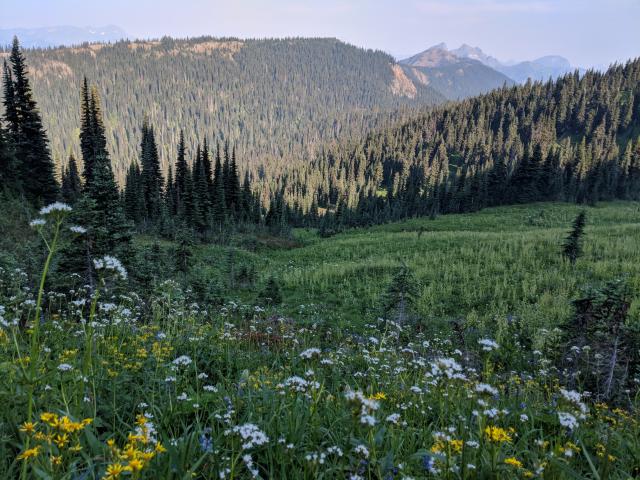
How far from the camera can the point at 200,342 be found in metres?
5.48

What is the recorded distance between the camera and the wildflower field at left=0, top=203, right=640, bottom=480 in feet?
7.02

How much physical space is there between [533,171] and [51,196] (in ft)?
276

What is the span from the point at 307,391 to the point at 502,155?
150629 millimetres

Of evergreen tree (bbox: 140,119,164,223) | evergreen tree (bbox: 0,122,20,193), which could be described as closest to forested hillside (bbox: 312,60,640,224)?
evergreen tree (bbox: 140,119,164,223)

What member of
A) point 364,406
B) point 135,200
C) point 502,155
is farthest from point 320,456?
point 502,155

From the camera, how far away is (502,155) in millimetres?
134000

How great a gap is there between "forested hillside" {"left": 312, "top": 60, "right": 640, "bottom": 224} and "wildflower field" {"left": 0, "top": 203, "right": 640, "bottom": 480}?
7914 cm

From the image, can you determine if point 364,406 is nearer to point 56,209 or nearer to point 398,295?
point 56,209

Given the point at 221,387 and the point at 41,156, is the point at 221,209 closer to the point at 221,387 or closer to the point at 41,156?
the point at 41,156

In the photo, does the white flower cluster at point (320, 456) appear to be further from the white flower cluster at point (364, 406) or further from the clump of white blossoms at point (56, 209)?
the clump of white blossoms at point (56, 209)

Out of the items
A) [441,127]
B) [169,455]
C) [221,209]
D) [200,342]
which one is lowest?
[221,209]

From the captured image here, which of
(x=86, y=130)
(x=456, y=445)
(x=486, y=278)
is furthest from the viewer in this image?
(x=86, y=130)

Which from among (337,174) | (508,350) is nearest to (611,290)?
(508,350)

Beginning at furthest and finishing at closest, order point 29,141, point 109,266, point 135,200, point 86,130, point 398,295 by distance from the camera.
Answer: point 135,200, point 86,130, point 29,141, point 398,295, point 109,266
